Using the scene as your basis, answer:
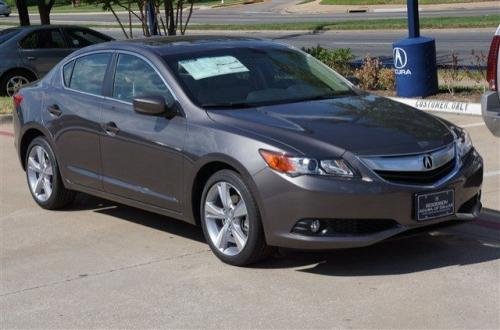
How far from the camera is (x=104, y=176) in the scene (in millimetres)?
7094

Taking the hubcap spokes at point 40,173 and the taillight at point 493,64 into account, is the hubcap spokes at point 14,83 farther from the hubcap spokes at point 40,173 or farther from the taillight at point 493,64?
the taillight at point 493,64

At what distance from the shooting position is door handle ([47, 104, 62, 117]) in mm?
7575

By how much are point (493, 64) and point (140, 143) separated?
2.96 m

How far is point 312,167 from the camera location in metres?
5.53

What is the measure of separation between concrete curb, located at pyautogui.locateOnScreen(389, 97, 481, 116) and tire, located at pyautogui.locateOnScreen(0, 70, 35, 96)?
7461 millimetres

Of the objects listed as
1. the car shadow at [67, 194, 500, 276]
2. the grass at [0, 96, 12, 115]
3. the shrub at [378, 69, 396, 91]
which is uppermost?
the car shadow at [67, 194, 500, 276]

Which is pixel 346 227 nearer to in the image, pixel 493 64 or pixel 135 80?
pixel 135 80

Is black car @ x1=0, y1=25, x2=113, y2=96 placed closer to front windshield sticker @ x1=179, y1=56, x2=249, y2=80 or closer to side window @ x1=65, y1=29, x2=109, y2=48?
side window @ x1=65, y1=29, x2=109, y2=48

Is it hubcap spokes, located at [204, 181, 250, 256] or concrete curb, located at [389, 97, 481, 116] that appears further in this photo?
concrete curb, located at [389, 97, 481, 116]

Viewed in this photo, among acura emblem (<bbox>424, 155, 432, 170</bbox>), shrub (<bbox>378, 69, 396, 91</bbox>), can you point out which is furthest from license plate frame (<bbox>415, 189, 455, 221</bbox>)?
shrub (<bbox>378, 69, 396, 91</bbox>)

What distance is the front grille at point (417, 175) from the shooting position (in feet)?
18.3

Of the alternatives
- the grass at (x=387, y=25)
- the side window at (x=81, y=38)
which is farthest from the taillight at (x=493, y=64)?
the grass at (x=387, y=25)

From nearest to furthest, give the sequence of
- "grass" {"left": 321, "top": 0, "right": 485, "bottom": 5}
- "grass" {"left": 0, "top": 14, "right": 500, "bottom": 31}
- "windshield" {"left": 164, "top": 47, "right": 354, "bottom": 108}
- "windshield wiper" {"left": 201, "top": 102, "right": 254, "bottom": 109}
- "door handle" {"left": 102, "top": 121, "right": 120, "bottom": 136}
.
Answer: "windshield wiper" {"left": 201, "top": 102, "right": 254, "bottom": 109} < "windshield" {"left": 164, "top": 47, "right": 354, "bottom": 108} < "door handle" {"left": 102, "top": 121, "right": 120, "bottom": 136} < "grass" {"left": 0, "top": 14, "right": 500, "bottom": 31} < "grass" {"left": 321, "top": 0, "right": 485, "bottom": 5}

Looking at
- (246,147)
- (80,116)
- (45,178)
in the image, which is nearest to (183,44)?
(80,116)
